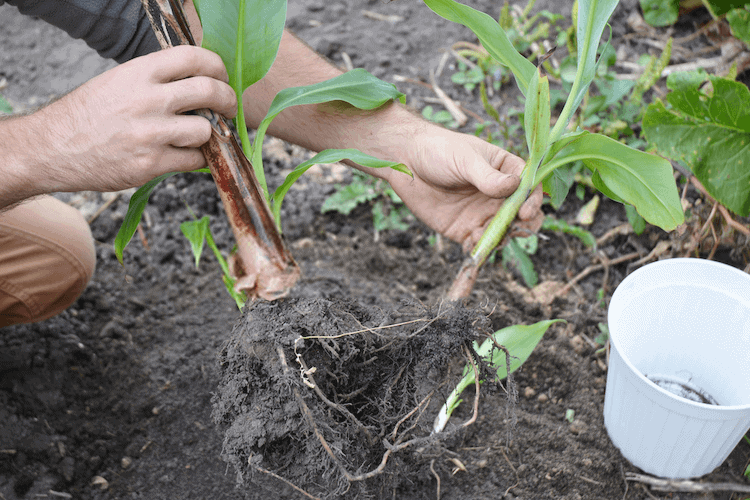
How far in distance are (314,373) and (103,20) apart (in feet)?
3.33

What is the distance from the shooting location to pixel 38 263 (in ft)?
4.63

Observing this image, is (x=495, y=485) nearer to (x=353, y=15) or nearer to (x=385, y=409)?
(x=385, y=409)

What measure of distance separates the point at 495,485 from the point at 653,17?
6.61 feet

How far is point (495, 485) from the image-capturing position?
119 centimetres

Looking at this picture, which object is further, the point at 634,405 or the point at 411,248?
the point at 411,248

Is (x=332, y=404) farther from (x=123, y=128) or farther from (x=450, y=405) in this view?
(x=123, y=128)

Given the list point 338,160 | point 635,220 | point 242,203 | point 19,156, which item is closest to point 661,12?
point 635,220

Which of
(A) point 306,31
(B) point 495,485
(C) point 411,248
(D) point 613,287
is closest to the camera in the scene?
(B) point 495,485

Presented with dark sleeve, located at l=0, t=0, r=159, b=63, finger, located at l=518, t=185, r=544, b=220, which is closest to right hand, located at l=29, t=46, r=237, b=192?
dark sleeve, located at l=0, t=0, r=159, b=63

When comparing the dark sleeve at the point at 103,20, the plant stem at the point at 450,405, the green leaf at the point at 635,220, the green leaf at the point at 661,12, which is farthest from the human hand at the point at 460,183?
the green leaf at the point at 661,12

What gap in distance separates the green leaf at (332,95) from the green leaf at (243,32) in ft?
0.29

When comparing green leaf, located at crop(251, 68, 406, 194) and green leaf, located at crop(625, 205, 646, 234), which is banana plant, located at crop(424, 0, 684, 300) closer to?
green leaf, located at crop(251, 68, 406, 194)

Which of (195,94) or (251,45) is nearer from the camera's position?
(195,94)

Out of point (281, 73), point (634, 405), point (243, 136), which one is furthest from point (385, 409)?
point (281, 73)
